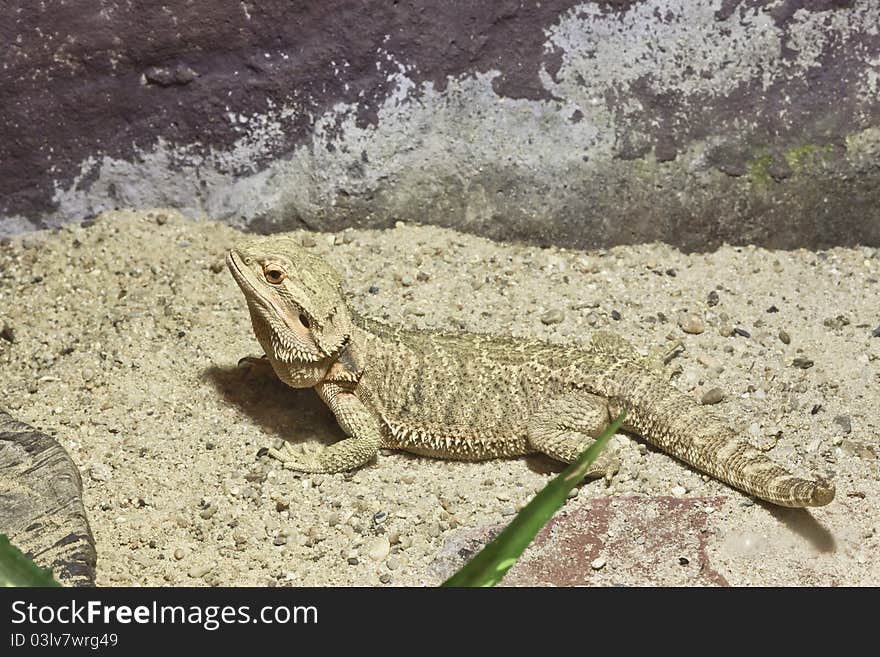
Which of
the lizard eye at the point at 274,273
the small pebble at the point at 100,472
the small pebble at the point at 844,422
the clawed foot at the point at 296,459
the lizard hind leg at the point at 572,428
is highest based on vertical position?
the lizard eye at the point at 274,273

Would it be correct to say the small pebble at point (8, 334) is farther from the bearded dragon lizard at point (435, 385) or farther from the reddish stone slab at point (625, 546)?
the reddish stone slab at point (625, 546)

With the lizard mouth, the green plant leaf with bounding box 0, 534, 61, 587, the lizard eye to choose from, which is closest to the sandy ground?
the lizard mouth

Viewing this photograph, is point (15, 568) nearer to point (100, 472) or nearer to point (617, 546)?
point (100, 472)

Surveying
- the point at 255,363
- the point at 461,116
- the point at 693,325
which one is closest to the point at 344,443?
the point at 255,363

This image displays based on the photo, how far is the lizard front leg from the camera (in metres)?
4.92

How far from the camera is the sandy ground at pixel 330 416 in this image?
14.5ft

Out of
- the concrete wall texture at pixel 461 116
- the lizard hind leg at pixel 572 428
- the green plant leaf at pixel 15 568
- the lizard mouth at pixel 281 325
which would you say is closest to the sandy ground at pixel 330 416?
the lizard hind leg at pixel 572 428

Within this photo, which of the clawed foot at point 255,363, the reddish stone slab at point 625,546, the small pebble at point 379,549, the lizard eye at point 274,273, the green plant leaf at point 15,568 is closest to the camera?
the green plant leaf at point 15,568

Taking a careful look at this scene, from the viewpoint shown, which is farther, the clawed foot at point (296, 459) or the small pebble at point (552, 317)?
the small pebble at point (552, 317)

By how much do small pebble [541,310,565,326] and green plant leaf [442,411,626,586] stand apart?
9.02 ft

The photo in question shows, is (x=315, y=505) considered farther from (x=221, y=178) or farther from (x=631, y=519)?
(x=221, y=178)

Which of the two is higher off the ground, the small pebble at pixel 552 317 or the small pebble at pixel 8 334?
the small pebble at pixel 552 317

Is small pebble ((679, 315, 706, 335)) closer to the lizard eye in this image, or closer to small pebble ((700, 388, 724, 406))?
small pebble ((700, 388, 724, 406))

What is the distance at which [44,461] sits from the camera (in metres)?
4.43
